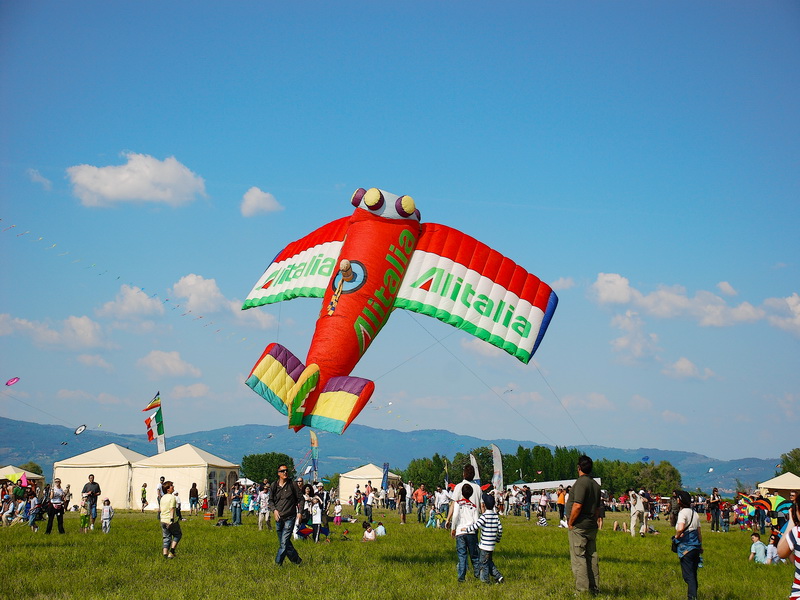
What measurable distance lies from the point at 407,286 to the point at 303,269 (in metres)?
3.06

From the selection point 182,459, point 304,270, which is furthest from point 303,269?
point 182,459

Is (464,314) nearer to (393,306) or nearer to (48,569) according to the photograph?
(393,306)

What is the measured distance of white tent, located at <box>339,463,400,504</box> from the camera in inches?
1892

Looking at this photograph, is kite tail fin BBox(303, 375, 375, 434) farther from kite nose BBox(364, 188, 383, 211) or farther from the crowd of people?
kite nose BBox(364, 188, 383, 211)

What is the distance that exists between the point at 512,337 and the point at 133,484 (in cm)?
2336

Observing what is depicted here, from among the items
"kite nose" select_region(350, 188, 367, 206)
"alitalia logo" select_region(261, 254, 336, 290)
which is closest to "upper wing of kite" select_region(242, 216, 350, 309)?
"alitalia logo" select_region(261, 254, 336, 290)

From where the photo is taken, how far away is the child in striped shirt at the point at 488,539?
10.8 m

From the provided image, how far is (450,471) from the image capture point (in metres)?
140

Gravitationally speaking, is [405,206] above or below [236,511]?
above

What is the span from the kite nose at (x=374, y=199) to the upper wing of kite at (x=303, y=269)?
4.65 feet

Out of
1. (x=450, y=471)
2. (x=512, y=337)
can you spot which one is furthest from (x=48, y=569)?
(x=450, y=471)

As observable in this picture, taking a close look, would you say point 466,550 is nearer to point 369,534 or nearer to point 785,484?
point 369,534

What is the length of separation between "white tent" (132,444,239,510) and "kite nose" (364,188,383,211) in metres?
19.7

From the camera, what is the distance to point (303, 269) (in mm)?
19641
